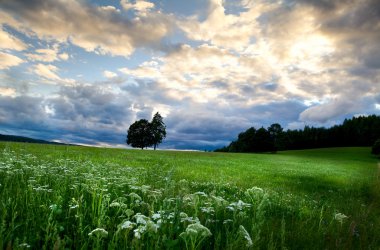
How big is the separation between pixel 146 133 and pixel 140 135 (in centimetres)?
213

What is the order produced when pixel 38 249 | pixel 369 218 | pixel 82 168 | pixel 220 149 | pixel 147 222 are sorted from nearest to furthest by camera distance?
pixel 147 222 < pixel 38 249 < pixel 369 218 < pixel 82 168 < pixel 220 149

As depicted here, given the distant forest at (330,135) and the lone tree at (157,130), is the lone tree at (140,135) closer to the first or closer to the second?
the lone tree at (157,130)

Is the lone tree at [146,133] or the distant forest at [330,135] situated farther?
the distant forest at [330,135]

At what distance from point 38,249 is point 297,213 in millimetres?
6435

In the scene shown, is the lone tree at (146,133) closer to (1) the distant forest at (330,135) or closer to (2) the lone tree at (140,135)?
(2) the lone tree at (140,135)

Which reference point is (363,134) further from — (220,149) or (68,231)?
(68,231)

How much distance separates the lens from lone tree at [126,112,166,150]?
110m

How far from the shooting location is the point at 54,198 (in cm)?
575

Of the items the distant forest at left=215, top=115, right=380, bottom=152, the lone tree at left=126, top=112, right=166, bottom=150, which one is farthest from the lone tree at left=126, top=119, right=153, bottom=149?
the distant forest at left=215, top=115, right=380, bottom=152

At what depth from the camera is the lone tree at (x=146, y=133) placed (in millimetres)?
110250

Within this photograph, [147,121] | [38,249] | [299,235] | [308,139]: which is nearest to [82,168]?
[38,249]

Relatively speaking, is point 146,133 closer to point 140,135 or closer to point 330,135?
point 140,135

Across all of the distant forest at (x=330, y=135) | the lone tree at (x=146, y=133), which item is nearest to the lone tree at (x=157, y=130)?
the lone tree at (x=146, y=133)

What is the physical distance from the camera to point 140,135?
110438mm
